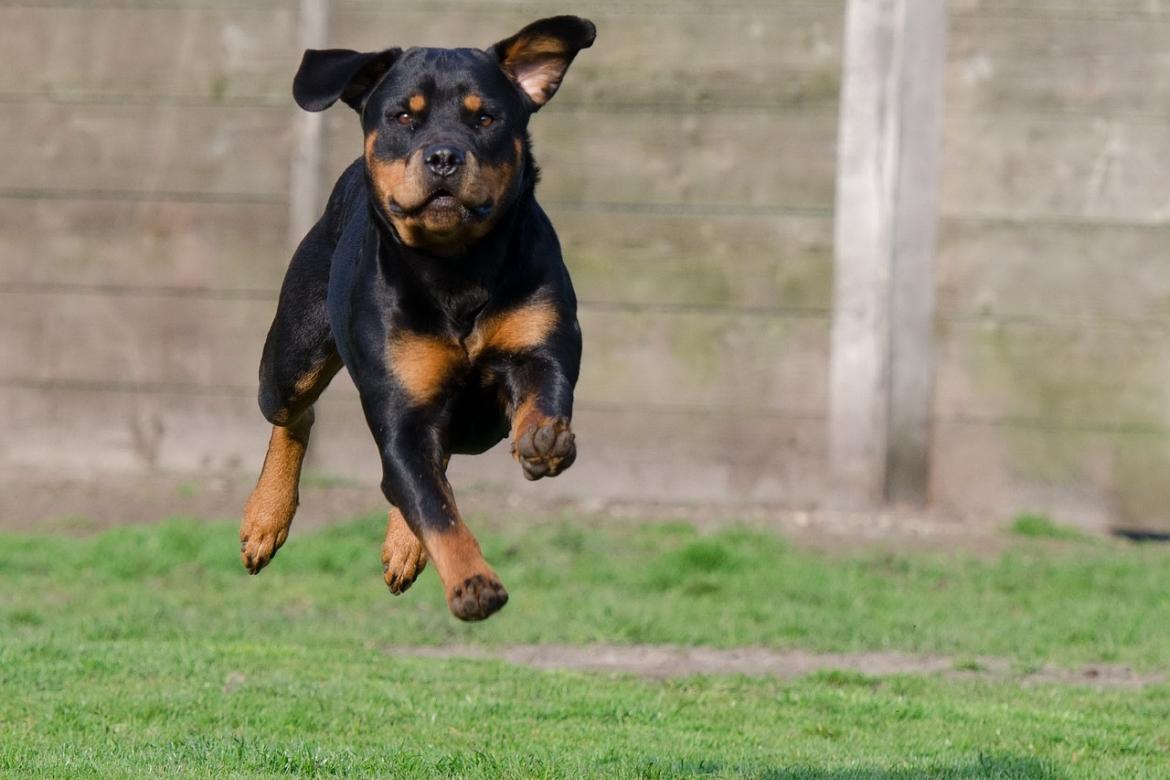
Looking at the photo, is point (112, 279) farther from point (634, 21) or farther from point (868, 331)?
point (868, 331)

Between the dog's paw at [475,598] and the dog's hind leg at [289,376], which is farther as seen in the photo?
the dog's hind leg at [289,376]

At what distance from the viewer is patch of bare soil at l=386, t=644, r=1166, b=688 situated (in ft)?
23.3

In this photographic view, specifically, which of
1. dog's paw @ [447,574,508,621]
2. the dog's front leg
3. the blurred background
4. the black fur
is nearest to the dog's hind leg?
the black fur

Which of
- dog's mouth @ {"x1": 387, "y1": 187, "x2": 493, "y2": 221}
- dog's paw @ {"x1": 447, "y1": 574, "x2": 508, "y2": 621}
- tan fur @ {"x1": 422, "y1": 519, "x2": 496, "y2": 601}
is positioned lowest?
dog's paw @ {"x1": 447, "y1": 574, "x2": 508, "y2": 621}

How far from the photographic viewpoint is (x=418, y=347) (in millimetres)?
4387

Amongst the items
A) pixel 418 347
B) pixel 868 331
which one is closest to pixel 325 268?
pixel 418 347

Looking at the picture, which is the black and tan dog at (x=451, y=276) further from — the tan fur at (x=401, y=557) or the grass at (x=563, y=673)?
the grass at (x=563, y=673)

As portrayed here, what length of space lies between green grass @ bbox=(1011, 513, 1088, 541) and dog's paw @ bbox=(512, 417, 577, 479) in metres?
6.12

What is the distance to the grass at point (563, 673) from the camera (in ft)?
18.2

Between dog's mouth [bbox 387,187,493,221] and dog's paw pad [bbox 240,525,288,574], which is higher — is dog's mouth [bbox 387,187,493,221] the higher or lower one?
the higher one

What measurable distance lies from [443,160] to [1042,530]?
6286 mm

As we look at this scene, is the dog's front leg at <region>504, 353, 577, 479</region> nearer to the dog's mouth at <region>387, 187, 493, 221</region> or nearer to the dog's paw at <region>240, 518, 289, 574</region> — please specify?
the dog's mouth at <region>387, 187, 493, 221</region>

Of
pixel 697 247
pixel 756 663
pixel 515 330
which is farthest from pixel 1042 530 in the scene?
pixel 515 330

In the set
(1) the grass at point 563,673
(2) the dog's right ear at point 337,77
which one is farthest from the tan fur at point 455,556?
(1) the grass at point 563,673
